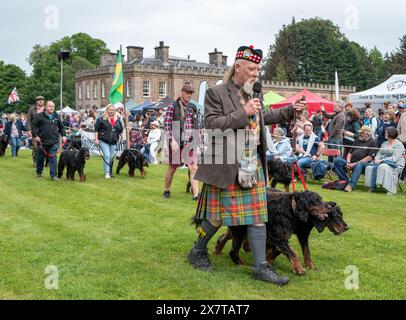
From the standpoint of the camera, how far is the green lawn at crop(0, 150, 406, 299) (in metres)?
4.77

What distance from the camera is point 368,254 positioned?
20.5ft

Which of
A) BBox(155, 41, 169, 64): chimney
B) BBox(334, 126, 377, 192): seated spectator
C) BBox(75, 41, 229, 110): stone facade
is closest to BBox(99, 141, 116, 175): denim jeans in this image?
BBox(334, 126, 377, 192): seated spectator

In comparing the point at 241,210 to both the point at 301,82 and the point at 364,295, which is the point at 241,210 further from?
the point at 301,82

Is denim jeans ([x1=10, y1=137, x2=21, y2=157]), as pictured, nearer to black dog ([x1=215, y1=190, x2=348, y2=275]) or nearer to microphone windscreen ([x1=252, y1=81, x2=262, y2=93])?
black dog ([x1=215, y1=190, x2=348, y2=275])

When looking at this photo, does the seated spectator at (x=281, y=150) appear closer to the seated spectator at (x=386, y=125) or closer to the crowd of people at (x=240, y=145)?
the crowd of people at (x=240, y=145)

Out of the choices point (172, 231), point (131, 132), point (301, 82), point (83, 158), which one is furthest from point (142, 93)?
point (172, 231)

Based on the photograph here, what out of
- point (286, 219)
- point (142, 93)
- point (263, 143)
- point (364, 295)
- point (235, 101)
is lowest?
point (364, 295)

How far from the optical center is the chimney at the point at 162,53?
71125 mm

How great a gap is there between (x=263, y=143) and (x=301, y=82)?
226 feet

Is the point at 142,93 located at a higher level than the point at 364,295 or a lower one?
higher

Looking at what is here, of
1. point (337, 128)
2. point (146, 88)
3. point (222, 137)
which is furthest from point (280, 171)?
point (146, 88)

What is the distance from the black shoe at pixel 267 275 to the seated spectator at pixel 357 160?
748cm

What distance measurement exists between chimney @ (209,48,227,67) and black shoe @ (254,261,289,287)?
236 ft

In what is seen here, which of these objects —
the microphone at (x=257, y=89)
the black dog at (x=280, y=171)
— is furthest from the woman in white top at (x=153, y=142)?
the microphone at (x=257, y=89)
